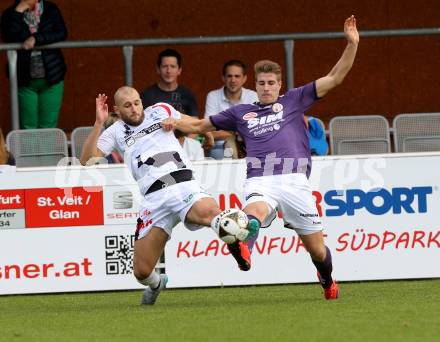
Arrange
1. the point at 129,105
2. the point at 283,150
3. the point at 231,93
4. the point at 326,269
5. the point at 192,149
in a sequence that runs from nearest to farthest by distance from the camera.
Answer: the point at 283,150 < the point at 326,269 < the point at 129,105 < the point at 192,149 < the point at 231,93

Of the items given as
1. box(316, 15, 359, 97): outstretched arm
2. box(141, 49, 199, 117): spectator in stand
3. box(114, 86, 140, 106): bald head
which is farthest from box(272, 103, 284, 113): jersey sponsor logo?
box(141, 49, 199, 117): spectator in stand

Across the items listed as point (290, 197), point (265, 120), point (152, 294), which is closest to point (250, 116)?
point (265, 120)

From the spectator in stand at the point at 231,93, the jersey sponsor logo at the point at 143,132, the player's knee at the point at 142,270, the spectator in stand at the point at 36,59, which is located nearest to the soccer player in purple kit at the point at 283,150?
the jersey sponsor logo at the point at 143,132

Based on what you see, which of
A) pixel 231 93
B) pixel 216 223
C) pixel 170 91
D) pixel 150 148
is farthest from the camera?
pixel 231 93

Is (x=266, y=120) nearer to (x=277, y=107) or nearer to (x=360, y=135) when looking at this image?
(x=277, y=107)

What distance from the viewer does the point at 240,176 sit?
43.1ft

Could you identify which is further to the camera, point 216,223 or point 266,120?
point 266,120

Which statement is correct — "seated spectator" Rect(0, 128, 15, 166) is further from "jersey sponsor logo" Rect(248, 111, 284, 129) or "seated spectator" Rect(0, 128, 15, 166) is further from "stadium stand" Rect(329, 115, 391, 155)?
"stadium stand" Rect(329, 115, 391, 155)

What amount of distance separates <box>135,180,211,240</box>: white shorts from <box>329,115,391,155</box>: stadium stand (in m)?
4.15

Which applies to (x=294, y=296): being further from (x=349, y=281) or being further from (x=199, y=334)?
(x=199, y=334)

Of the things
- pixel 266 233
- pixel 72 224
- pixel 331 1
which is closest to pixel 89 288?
pixel 72 224

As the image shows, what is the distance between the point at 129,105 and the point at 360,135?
462cm

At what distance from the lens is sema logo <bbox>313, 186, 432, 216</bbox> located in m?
13.1

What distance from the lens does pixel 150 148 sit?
11.2 m
